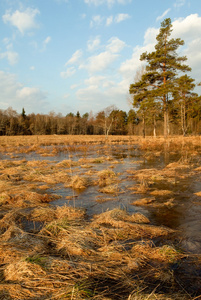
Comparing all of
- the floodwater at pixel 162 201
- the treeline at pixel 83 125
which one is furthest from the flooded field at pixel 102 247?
the treeline at pixel 83 125

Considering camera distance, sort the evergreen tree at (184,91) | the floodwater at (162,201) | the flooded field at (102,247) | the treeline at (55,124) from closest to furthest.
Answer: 1. the flooded field at (102,247)
2. the floodwater at (162,201)
3. the evergreen tree at (184,91)
4. the treeline at (55,124)

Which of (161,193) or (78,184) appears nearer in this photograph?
(161,193)

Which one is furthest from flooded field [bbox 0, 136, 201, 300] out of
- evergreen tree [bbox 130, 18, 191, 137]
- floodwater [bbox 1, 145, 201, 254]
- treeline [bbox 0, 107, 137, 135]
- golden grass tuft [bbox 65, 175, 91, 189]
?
treeline [bbox 0, 107, 137, 135]

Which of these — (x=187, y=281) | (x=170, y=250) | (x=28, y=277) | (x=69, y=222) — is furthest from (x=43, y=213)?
(x=187, y=281)

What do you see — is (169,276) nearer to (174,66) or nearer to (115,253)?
(115,253)

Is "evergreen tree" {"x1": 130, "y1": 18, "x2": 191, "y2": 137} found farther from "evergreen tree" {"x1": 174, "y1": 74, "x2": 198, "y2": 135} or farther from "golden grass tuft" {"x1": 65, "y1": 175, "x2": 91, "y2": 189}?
"golden grass tuft" {"x1": 65, "y1": 175, "x2": 91, "y2": 189}

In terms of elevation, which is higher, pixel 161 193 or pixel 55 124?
pixel 55 124

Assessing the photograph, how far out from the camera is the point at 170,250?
2736 millimetres

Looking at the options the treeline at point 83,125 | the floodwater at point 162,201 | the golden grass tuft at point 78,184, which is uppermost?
the treeline at point 83,125

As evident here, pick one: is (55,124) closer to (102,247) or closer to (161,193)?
(161,193)

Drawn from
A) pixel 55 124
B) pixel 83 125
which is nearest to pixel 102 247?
pixel 55 124

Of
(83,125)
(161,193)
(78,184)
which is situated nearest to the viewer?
(161,193)

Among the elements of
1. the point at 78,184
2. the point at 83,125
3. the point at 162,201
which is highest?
the point at 83,125

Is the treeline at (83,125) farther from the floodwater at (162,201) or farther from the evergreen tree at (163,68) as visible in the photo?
the floodwater at (162,201)
